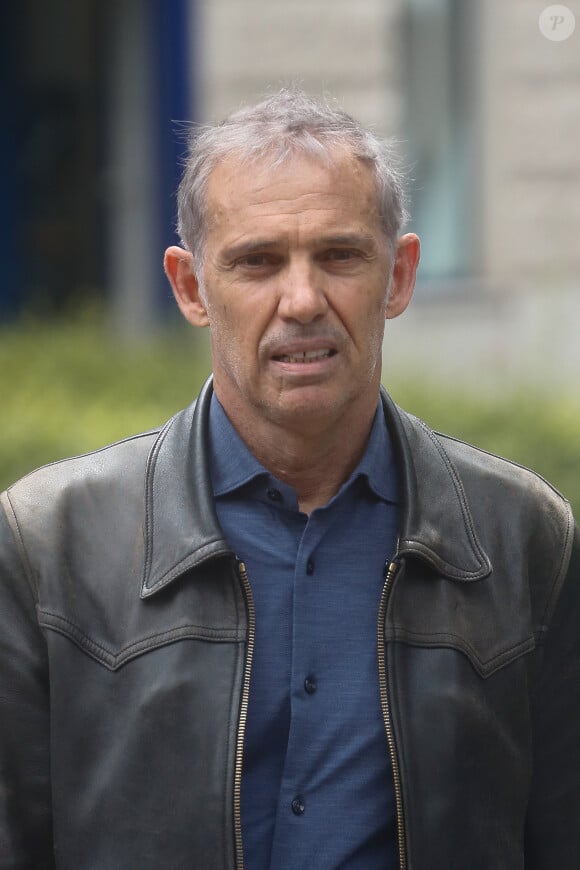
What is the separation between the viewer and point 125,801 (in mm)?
2678

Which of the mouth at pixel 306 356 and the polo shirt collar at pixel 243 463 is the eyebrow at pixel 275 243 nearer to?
the mouth at pixel 306 356

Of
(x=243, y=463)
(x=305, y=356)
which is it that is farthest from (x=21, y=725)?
(x=305, y=356)

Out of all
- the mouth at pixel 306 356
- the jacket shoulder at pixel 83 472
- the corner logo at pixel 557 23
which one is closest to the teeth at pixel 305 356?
the mouth at pixel 306 356

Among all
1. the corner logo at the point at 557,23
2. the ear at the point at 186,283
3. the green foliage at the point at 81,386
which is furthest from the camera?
the corner logo at the point at 557,23

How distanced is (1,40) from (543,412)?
612cm

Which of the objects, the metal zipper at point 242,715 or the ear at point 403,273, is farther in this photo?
the ear at point 403,273

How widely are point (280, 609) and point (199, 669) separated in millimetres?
187

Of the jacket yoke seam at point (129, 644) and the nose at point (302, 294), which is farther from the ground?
the nose at point (302, 294)

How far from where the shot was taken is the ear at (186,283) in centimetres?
296

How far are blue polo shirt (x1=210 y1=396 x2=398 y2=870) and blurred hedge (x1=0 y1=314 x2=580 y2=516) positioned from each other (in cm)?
335

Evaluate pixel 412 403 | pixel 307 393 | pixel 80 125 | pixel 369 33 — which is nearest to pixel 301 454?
pixel 307 393

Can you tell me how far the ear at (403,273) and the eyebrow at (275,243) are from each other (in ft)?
0.62

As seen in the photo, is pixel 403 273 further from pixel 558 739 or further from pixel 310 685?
pixel 558 739

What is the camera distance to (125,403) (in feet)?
25.0
